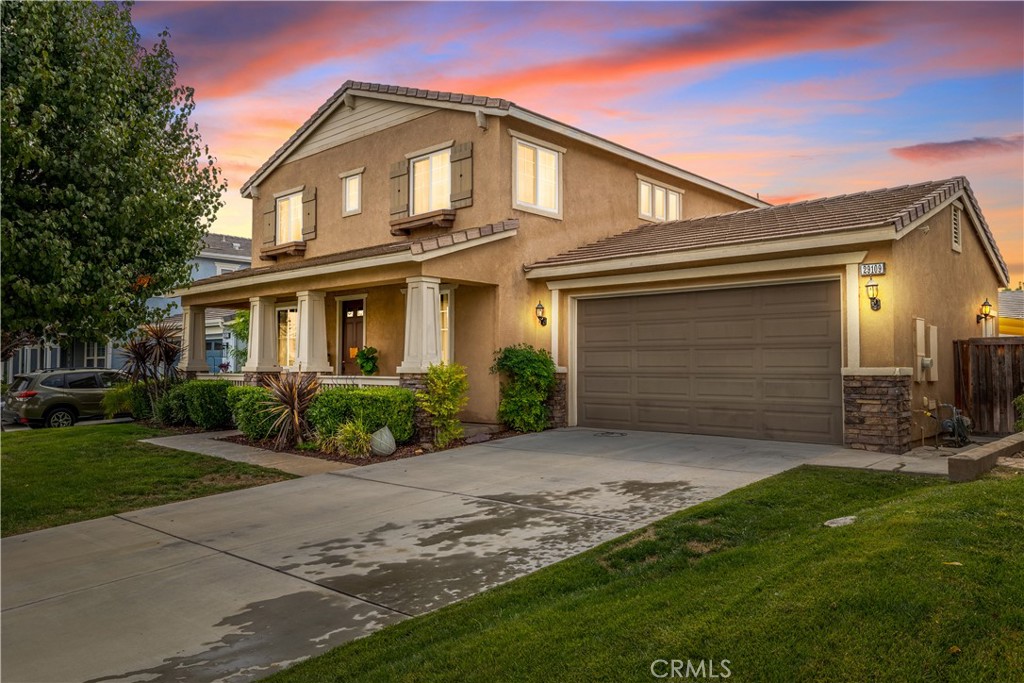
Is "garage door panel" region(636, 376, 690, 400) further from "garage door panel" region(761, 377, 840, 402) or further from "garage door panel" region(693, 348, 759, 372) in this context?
"garage door panel" region(761, 377, 840, 402)

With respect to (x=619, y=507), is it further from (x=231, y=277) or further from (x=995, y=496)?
(x=231, y=277)

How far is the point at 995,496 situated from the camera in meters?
4.96

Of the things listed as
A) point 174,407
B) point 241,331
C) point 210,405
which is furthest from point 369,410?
point 241,331

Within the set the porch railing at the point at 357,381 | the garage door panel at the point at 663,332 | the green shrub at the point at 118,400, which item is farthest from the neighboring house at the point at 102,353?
the garage door panel at the point at 663,332

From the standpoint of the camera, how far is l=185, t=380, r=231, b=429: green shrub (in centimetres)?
1467

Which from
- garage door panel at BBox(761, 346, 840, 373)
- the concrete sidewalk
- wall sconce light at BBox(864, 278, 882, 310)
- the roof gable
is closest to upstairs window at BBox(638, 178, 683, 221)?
the roof gable

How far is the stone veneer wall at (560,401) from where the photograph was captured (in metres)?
Answer: 13.6

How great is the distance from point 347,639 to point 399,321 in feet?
37.7

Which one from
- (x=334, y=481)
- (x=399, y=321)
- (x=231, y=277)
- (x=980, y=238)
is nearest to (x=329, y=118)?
(x=231, y=277)

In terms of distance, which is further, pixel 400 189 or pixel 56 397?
pixel 56 397

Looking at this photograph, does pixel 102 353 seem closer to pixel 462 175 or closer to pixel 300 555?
pixel 462 175

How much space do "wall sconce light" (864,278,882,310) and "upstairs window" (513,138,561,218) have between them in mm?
6567

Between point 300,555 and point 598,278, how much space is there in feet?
28.2

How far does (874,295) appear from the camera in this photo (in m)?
9.86
